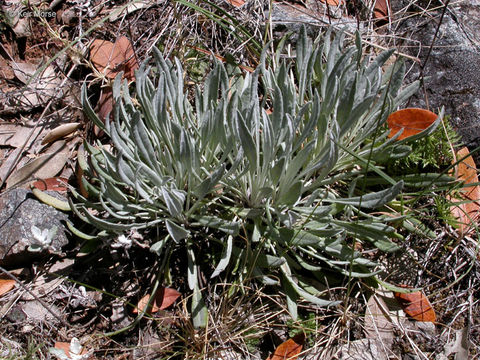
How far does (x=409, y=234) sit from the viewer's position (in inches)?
86.2

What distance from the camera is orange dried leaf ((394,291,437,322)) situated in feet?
6.66

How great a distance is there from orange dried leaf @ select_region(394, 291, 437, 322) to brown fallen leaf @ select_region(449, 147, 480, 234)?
1.24 feet

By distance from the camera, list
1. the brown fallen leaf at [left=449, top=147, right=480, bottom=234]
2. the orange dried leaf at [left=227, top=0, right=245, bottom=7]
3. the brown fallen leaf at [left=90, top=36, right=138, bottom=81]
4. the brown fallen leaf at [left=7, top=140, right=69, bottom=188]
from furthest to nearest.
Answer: the orange dried leaf at [left=227, top=0, right=245, bottom=7] < the brown fallen leaf at [left=90, top=36, right=138, bottom=81] < the brown fallen leaf at [left=7, top=140, right=69, bottom=188] < the brown fallen leaf at [left=449, top=147, right=480, bottom=234]

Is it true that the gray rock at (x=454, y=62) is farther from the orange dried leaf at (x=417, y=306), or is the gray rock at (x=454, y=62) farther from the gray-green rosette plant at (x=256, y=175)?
the orange dried leaf at (x=417, y=306)

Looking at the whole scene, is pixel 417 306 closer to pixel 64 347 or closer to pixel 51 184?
pixel 64 347

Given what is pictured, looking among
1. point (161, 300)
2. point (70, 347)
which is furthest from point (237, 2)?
point (70, 347)

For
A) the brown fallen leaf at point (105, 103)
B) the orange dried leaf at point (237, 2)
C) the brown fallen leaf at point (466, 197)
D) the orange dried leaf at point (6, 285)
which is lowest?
the brown fallen leaf at point (466, 197)

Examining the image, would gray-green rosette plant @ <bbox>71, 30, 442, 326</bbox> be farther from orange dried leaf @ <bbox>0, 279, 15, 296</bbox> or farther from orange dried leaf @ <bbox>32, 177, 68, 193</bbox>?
orange dried leaf @ <bbox>0, 279, 15, 296</bbox>

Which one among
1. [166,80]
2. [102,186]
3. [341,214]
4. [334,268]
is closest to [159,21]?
[166,80]

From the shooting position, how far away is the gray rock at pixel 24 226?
6.56 ft

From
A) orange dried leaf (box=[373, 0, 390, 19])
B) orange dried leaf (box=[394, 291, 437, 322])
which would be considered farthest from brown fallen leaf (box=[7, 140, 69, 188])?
orange dried leaf (box=[373, 0, 390, 19])

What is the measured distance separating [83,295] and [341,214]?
1.22 metres

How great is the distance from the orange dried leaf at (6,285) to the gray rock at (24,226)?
0.24 ft

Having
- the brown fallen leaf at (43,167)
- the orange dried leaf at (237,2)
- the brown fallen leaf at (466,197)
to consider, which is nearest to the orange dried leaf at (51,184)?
the brown fallen leaf at (43,167)
